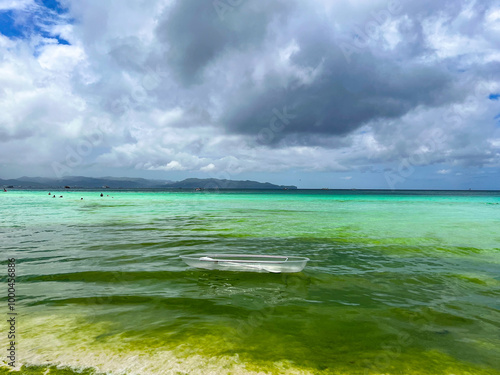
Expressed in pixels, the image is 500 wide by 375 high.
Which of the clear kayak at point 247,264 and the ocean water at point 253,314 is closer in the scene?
the ocean water at point 253,314

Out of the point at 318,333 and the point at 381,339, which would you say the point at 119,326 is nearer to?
the point at 318,333

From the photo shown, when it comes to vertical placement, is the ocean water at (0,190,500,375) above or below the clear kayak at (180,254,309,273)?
below

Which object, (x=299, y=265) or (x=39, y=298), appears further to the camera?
(x=299, y=265)

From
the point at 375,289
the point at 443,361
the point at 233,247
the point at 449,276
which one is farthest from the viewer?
the point at 233,247

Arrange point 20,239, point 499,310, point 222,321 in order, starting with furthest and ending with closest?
1. point 20,239
2. point 499,310
3. point 222,321

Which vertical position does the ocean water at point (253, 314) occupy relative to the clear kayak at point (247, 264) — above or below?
below

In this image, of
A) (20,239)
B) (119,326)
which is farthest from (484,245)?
(20,239)

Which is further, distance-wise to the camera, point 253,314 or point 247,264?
point 247,264

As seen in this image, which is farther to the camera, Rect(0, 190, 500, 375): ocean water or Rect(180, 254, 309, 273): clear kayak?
Rect(180, 254, 309, 273): clear kayak

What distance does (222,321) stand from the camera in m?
9.66

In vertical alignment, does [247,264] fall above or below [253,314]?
above

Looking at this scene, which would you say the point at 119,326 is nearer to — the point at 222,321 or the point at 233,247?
the point at 222,321

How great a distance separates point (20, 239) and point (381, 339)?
26267mm

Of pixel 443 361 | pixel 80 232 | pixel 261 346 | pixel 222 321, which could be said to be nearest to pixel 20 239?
pixel 80 232
